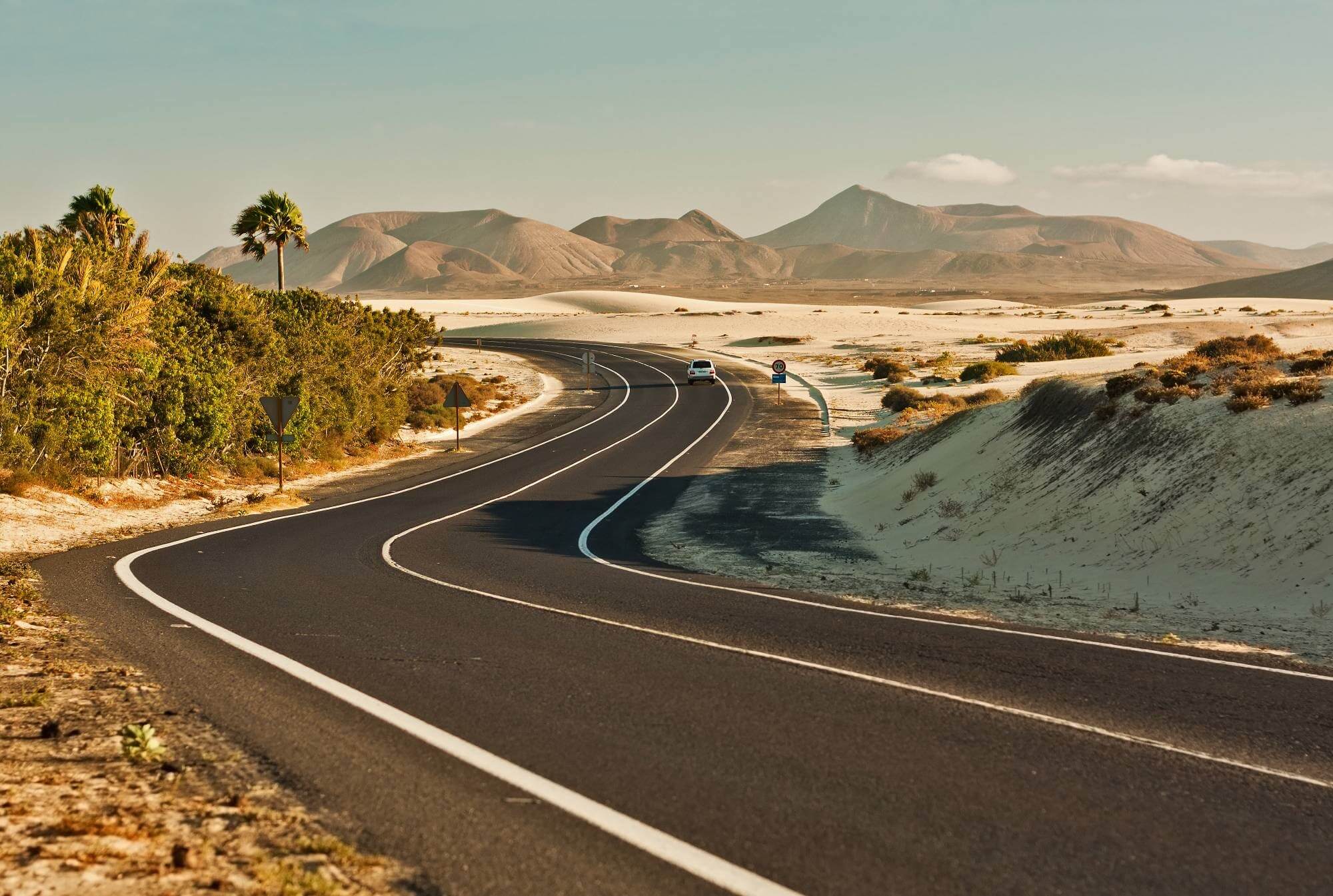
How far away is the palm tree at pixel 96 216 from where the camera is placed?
35406mm

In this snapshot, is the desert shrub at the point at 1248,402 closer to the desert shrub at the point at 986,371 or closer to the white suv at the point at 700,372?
the desert shrub at the point at 986,371

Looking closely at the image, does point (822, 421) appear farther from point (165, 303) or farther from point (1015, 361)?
point (165, 303)

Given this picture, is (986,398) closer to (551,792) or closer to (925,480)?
(925,480)

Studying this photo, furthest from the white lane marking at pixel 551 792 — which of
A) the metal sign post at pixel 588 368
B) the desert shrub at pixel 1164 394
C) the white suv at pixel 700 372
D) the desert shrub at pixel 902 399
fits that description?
the white suv at pixel 700 372

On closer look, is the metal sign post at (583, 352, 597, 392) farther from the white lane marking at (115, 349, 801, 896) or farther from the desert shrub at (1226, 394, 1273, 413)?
the white lane marking at (115, 349, 801, 896)

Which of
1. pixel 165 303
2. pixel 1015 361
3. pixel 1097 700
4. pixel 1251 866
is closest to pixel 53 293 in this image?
pixel 165 303

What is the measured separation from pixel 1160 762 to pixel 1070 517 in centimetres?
1310

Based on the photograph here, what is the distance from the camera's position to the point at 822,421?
46.5 metres

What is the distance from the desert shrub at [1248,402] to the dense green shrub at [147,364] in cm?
2432

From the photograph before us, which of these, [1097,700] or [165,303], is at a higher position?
[165,303]

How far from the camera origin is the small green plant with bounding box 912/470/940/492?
81.4 ft

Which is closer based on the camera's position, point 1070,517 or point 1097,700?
point 1097,700

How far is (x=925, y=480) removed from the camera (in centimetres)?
2489

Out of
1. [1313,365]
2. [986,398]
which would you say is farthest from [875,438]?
A: [1313,365]
